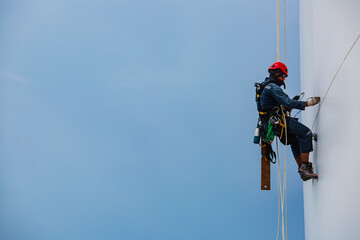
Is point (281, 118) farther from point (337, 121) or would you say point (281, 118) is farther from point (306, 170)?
point (337, 121)

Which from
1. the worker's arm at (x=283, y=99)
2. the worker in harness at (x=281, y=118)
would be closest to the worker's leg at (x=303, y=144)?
the worker in harness at (x=281, y=118)

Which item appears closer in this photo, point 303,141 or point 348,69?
point 348,69

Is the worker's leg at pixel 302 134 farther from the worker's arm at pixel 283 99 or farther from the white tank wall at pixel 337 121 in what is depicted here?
the worker's arm at pixel 283 99

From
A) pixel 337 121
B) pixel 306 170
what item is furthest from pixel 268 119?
pixel 337 121

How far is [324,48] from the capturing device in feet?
16.5

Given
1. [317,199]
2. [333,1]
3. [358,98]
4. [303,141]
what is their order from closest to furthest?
[358,98], [333,1], [303,141], [317,199]

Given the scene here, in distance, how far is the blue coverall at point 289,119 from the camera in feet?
17.9

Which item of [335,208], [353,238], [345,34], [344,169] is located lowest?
Result: [353,238]

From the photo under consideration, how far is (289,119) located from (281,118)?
0.10 m

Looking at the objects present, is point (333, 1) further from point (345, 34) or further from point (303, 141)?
point (303, 141)

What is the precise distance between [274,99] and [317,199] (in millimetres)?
1346

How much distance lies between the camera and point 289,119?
18.8 feet

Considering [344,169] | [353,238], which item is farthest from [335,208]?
[353,238]

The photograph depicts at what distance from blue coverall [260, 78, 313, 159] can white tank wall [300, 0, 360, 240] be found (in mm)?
158
